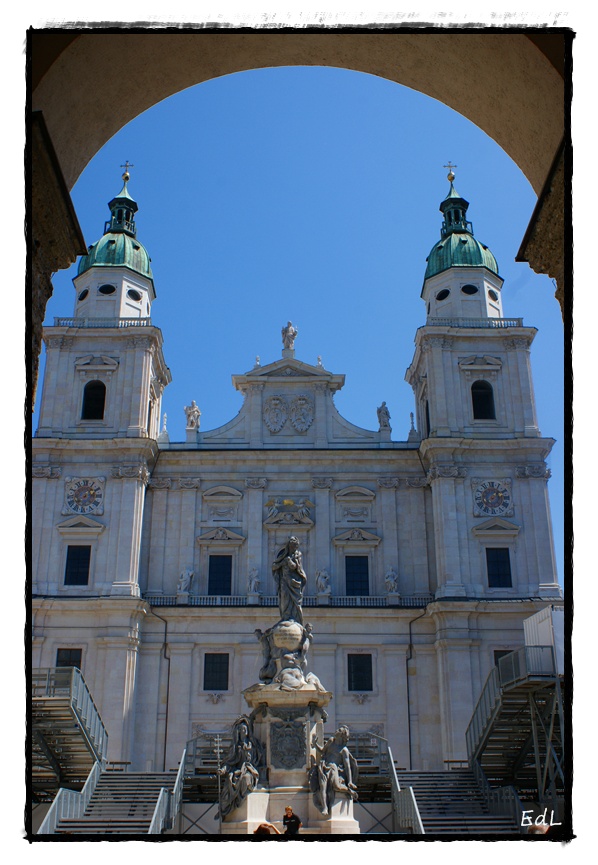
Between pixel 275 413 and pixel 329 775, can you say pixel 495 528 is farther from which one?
pixel 329 775

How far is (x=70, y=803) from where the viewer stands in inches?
799

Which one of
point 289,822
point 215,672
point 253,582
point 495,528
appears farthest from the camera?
point 495,528

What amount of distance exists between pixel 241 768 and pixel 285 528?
17811 mm

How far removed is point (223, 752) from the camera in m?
29.8

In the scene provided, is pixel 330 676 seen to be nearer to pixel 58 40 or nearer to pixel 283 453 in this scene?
pixel 283 453

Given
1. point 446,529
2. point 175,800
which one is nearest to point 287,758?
point 175,800

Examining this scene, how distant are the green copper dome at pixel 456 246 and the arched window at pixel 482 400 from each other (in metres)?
6.17

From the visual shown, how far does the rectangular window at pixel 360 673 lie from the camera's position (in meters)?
33.0

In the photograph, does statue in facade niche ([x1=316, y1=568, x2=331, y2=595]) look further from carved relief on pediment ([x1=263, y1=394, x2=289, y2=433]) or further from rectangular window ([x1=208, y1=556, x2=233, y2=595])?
carved relief on pediment ([x1=263, y1=394, x2=289, y2=433])

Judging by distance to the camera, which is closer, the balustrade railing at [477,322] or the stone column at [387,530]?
the stone column at [387,530]

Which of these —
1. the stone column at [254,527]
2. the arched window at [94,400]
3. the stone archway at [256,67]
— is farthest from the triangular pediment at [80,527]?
the stone archway at [256,67]

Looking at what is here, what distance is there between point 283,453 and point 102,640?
9.75 metres

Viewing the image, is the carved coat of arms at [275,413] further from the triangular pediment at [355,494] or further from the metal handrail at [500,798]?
the metal handrail at [500,798]

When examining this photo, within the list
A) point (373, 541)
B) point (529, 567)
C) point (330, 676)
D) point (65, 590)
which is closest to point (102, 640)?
point (65, 590)
